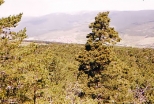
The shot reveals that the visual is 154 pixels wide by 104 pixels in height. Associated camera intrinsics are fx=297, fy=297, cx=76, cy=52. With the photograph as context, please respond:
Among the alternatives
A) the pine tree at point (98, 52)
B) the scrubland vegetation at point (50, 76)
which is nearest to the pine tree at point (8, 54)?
the scrubland vegetation at point (50, 76)

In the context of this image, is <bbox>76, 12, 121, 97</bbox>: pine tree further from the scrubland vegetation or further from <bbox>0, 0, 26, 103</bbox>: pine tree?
<bbox>0, 0, 26, 103</bbox>: pine tree

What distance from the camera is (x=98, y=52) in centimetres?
2623

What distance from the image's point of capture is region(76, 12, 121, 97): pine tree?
26.0 meters

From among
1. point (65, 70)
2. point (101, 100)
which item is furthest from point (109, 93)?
point (65, 70)

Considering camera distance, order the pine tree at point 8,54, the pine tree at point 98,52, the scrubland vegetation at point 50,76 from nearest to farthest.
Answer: the pine tree at point 8,54 < the scrubland vegetation at point 50,76 < the pine tree at point 98,52

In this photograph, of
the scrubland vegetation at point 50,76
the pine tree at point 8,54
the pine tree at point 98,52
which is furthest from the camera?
the pine tree at point 98,52

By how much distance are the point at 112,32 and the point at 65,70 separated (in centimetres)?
3536

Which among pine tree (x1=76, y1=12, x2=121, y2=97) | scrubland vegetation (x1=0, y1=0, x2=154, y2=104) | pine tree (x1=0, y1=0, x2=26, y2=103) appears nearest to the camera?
pine tree (x1=0, y1=0, x2=26, y2=103)

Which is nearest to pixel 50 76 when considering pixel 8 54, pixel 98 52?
pixel 98 52

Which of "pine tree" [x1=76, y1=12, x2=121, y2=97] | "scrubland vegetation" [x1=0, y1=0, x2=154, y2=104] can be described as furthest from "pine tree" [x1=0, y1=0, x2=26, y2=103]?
"pine tree" [x1=76, y1=12, x2=121, y2=97]

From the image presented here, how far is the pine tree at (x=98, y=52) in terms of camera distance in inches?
1025

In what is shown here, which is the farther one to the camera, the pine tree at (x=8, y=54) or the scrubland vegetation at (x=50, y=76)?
the scrubland vegetation at (x=50, y=76)

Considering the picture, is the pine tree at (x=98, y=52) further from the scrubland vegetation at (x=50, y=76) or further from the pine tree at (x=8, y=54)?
the pine tree at (x=8, y=54)

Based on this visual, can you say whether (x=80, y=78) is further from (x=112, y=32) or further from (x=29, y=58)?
(x=29, y=58)
